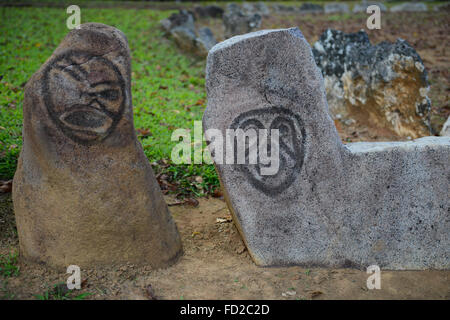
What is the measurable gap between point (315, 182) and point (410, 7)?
9741 millimetres

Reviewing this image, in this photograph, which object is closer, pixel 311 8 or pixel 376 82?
pixel 376 82

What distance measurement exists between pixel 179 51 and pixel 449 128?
Answer: 4390mm

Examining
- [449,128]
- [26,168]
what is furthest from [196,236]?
[449,128]

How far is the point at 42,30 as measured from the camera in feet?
23.9

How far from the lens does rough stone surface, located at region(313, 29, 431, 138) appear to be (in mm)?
4816

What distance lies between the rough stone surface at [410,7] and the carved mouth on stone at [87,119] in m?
9.94

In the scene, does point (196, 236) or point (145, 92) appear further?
point (145, 92)

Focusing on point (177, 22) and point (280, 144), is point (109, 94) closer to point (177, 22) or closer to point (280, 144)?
point (280, 144)

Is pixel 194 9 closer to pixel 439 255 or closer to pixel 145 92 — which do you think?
A: pixel 145 92

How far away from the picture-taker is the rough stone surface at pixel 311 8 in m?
10.6

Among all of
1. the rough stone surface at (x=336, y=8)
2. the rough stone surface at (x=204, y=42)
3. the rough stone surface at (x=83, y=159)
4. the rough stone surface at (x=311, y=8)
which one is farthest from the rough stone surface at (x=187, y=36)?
the rough stone surface at (x=83, y=159)

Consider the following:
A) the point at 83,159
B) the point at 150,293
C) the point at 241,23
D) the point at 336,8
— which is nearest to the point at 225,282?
the point at 150,293

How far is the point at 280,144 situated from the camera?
107 inches

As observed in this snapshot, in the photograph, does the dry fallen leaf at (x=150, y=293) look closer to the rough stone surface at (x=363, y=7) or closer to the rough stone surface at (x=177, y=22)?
the rough stone surface at (x=177, y=22)
